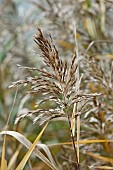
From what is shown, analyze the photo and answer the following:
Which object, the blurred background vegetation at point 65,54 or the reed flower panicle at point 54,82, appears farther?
the blurred background vegetation at point 65,54

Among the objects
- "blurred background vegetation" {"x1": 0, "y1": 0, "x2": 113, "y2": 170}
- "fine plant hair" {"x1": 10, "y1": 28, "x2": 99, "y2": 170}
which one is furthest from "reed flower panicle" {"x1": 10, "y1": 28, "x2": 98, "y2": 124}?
"blurred background vegetation" {"x1": 0, "y1": 0, "x2": 113, "y2": 170}

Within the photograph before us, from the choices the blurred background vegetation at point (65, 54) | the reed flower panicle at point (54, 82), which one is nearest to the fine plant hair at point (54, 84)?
the reed flower panicle at point (54, 82)

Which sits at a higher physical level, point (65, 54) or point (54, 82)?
point (65, 54)

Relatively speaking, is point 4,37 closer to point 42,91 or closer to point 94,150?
point 94,150

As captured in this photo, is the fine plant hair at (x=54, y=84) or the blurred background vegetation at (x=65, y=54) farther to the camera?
the blurred background vegetation at (x=65, y=54)

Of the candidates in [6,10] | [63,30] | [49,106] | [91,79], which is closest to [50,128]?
[49,106]

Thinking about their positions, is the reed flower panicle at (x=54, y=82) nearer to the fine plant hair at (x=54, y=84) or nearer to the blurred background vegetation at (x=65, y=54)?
the fine plant hair at (x=54, y=84)

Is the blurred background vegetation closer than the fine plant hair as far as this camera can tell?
No

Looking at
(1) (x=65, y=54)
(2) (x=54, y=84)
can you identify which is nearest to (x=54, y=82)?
(2) (x=54, y=84)

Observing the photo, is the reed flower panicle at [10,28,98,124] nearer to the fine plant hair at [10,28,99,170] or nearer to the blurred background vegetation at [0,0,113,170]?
the fine plant hair at [10,28,99,170]

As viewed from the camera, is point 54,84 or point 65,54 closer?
point 54,84

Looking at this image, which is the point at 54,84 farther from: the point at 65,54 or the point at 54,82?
the point at 65,54
